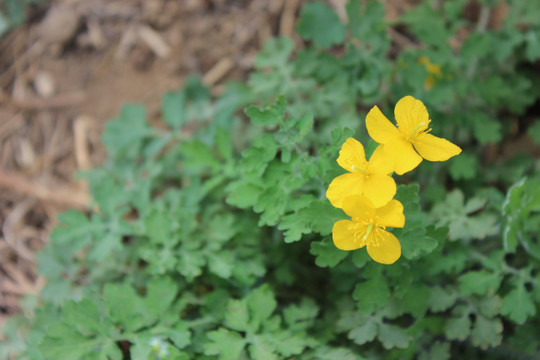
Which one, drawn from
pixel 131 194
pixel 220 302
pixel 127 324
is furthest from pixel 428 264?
pixel 131 194

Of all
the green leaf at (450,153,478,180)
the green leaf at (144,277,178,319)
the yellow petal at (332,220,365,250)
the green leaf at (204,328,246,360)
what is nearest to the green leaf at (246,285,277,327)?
the green leaf at (204,328,246,360)

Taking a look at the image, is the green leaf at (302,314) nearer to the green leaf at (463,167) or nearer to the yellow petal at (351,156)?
the yellow petal at (351,156)

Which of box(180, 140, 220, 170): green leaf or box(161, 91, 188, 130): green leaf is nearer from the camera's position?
box(180, 140, 220, 170): green leaf

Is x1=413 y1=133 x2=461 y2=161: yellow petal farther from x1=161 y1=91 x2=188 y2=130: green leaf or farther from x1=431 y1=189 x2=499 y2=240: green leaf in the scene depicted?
x1=161 y1=91 x2=188 y2=130: green leaf

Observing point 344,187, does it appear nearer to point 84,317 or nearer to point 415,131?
point 415,131

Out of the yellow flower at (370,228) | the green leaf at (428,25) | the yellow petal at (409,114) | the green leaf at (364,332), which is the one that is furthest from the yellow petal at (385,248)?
the green leaf at (428,25)
